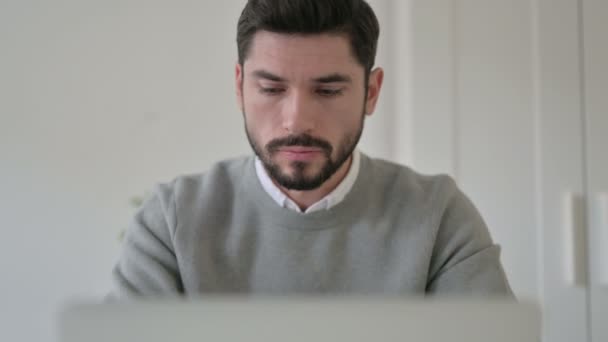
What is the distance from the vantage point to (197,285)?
3.52 ft

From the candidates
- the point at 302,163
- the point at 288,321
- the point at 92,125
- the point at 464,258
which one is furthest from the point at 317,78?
the point at 92,125

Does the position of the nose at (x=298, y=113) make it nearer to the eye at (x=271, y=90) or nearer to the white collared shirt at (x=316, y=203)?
the eye at (x=271, y=90)

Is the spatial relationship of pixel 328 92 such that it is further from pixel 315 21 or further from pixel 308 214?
pixel 308 214

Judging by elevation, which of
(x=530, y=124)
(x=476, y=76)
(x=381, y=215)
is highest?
(x=476, y=76)

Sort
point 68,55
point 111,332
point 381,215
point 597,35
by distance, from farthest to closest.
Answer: point 68,55 < point 597,35 < point 381,215 < point 111,332

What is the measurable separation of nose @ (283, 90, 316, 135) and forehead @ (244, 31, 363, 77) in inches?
1.8

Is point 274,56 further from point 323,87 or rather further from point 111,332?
point 111,332

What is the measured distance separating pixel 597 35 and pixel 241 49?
3.49ft

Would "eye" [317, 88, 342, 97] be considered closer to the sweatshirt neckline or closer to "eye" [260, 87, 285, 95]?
"eye" [260, 87, 285, 95]

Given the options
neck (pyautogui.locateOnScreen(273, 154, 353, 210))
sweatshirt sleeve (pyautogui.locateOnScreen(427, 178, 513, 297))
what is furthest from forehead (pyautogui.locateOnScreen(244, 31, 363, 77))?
sweatshirt sleeve (pyautogui.locateOnScreen(427, 178, 513, 297))

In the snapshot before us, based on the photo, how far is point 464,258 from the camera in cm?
111

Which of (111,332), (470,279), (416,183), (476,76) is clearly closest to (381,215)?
(416,183)

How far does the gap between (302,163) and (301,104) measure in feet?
0.37

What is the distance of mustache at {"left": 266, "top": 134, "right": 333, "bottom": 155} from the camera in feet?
3.50
